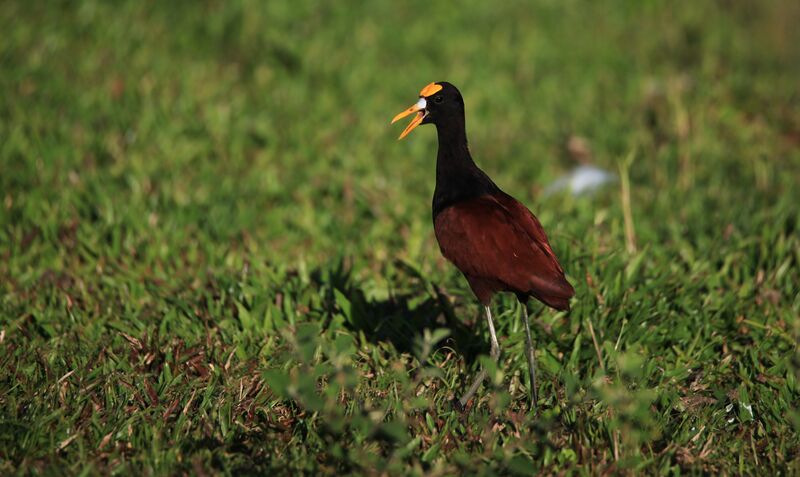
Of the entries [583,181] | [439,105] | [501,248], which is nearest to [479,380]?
[501,248]

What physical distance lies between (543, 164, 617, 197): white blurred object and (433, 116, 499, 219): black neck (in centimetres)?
219

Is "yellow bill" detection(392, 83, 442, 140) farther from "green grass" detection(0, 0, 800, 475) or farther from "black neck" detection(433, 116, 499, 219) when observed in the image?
"green grass" detection(0, 0, 800, 475)

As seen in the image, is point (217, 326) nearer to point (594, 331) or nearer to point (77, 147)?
point (594, 331)

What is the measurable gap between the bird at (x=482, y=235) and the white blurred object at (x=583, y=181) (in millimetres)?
2221

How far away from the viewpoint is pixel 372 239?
5223mm

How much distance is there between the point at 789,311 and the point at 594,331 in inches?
39.9

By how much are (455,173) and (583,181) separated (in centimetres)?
254

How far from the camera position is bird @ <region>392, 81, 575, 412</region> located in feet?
11.2

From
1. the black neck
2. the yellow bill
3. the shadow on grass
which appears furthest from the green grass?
the yellow bill

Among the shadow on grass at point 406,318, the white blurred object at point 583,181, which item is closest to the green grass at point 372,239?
the shadow on grass at point 406,318

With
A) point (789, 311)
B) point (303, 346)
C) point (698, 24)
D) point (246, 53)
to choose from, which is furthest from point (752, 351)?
Answer: point (698, 24)

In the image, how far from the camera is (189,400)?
11.2 feet

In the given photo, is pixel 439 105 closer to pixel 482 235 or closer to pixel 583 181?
pixel 482 235

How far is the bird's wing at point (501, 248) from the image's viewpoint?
3.38 meters
